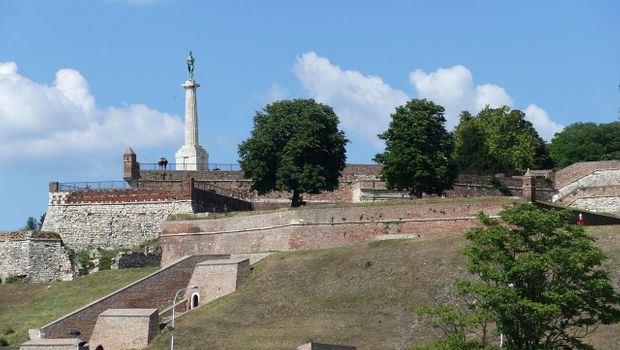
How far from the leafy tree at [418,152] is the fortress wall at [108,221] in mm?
13116

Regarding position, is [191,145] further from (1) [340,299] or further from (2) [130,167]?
(1) [340,299]

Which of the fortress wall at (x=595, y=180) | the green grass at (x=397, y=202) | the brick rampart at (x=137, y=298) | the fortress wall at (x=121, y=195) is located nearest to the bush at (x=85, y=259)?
the fortress wall at (x=121, y=195)

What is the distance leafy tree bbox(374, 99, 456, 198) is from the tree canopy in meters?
20.1

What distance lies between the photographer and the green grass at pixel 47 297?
7475 centimetres

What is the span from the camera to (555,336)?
51.0 metres

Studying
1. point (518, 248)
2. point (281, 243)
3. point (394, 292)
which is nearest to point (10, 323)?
point (281, 243)

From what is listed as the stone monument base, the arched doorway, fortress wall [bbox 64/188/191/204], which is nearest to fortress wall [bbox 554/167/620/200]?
the stone monument base

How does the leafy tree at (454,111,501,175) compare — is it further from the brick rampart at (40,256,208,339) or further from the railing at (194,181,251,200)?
the brick rampart at (40,256,208,339)

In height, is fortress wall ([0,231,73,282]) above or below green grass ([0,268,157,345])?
above

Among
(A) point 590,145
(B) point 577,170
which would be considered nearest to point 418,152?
(B) point 577,170

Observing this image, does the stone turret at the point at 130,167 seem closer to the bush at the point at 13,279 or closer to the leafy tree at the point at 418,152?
the bush at the point at 13,279

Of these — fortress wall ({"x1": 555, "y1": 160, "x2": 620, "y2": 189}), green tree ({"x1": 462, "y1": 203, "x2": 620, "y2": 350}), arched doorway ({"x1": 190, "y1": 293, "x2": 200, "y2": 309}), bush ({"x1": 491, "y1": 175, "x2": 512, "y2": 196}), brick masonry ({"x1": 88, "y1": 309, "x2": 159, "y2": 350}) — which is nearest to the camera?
green tree ({"x1": 462, "y1": 203, "x2": 620, "y2": 350})

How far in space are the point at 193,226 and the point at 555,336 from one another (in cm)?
3706

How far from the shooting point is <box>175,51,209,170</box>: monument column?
95.6 metres
